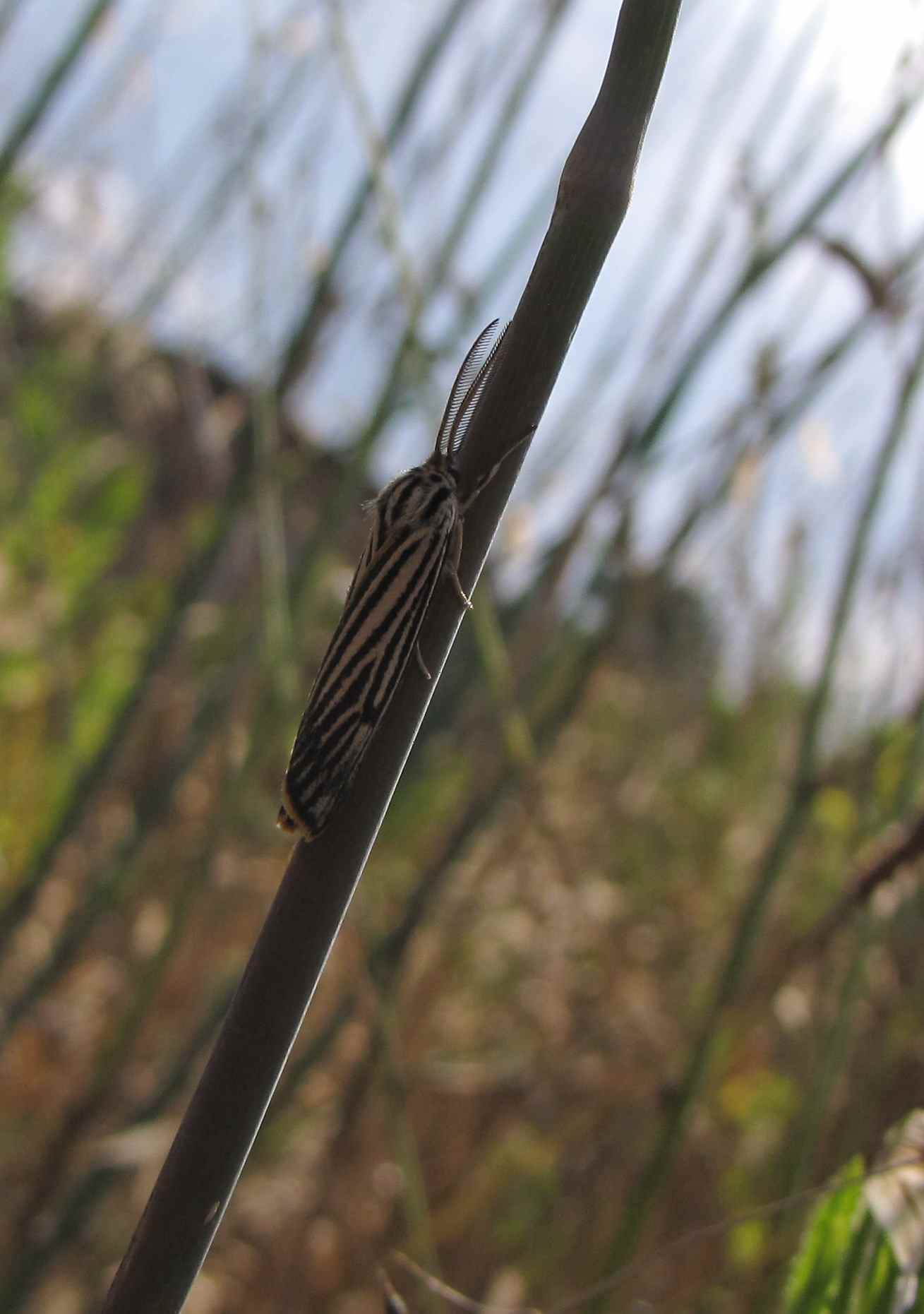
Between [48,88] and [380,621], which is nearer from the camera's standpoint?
[380,621]

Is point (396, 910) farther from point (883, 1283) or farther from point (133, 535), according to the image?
point (133, 535)

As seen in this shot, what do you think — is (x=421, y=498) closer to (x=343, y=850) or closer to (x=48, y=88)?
(x=343, y=850)

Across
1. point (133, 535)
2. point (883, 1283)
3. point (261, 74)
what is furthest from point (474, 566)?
point (133, 535)

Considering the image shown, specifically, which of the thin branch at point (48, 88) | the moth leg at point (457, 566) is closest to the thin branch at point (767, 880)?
the moth leg at point (457, 566)

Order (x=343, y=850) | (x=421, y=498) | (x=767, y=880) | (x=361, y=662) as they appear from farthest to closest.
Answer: (x=767, y=880) → (x=421, y=498) → (x=361, y=662) → (x=343, y=850)

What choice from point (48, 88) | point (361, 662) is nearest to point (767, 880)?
point (361, 662)

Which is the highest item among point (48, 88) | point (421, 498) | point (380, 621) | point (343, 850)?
point (48, 88)

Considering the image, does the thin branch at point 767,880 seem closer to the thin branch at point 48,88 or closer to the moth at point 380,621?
the moth at point 380,621

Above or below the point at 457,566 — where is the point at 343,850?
below
